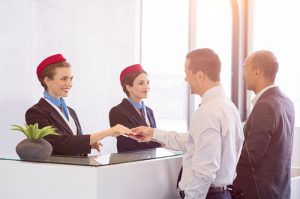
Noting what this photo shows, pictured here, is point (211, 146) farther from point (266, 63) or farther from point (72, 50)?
point (72, 50)

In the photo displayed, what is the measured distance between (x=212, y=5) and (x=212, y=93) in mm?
4437

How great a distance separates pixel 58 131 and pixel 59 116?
0.44 ft

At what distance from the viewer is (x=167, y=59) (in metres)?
6.81

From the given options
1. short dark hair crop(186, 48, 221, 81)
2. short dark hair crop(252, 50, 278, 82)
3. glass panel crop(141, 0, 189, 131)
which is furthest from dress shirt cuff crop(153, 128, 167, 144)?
glass panel crop(141, 0, 189, 131)

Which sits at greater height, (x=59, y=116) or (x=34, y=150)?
(x=59, y=116)

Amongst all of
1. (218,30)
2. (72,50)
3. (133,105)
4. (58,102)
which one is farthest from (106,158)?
(218,30)

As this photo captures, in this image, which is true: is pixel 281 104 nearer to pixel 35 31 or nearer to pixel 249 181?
pixel 249 181

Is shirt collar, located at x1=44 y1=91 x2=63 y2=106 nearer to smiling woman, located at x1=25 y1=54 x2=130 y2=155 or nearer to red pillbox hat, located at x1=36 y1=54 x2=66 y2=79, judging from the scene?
smiling woman, located at x1=25 y1=54 x2=130 y2=155

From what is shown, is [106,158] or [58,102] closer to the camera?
[106,158]

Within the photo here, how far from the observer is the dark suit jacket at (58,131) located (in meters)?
2.93

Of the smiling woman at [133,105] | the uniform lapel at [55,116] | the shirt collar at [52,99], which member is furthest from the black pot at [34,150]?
the smiling woman at [133,105]

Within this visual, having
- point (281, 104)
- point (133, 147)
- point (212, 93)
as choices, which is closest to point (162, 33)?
point (133, 147)

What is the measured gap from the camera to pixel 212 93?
255 cm

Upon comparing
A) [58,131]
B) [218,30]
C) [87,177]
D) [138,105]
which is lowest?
[87,177]
